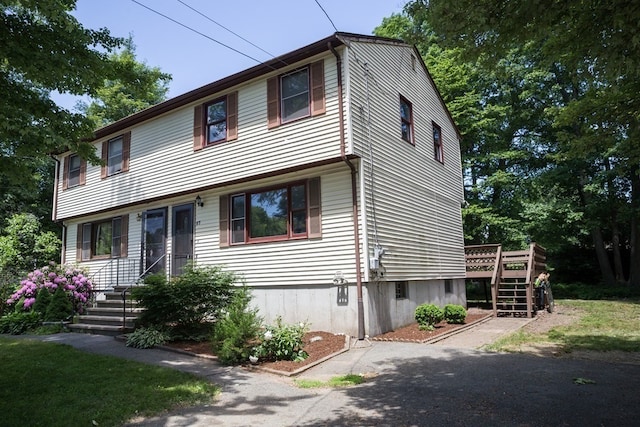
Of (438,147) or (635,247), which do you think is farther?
(635,247)

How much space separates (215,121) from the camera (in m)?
13.4

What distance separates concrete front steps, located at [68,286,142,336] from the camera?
10.9m

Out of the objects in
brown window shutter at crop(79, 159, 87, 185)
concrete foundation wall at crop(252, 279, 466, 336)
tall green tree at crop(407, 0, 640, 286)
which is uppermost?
brown window shutter at crop(79, 159, 87, 185)

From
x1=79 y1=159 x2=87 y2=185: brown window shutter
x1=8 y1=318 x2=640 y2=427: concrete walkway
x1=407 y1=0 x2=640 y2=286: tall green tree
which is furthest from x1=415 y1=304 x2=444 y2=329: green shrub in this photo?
x1=79 y1=159 x2=87 y2=185: brown window shutter

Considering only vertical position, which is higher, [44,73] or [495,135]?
[495,135]

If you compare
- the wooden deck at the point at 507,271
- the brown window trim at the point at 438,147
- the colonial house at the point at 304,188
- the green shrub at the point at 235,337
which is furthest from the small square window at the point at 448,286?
the green shrub at the point at 235,337

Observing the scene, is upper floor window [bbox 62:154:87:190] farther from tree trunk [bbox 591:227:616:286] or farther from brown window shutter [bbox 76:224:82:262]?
tree trunk [bbox 591:227:616:286]

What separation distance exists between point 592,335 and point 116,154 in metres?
15.6

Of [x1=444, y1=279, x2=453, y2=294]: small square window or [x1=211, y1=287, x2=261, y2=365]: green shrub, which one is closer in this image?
[x1=211, y1=287, x2=261, y2=365]: green shrub

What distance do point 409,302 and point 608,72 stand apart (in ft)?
26.5

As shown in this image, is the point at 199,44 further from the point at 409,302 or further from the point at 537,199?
the point at 537,199

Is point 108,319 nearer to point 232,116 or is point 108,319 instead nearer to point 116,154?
point 232,116

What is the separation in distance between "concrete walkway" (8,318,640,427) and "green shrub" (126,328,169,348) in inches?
25.7

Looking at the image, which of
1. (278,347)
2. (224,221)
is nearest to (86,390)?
(278,347)
